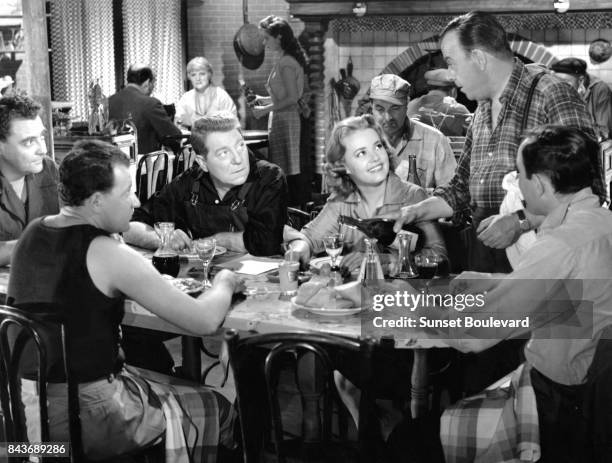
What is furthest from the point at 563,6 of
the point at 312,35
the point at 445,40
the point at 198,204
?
the point at 198,204

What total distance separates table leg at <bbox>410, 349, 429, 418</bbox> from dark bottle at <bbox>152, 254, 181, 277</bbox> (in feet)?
3.47

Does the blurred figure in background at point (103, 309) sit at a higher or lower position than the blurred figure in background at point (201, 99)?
lower

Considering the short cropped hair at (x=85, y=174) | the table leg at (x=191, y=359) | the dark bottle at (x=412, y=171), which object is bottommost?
Answer: the table leg at (x=191, y=359)

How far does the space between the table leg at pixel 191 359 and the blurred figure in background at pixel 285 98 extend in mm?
4675

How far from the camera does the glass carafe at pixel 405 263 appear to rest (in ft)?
10.2

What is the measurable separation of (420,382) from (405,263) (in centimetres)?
51

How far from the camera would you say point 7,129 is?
12.3 feet

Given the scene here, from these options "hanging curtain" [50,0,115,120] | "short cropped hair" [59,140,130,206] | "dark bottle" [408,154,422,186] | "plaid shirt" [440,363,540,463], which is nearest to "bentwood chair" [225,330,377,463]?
"plaid shirt" [440,363,540,463]

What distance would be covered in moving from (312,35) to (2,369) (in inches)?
265

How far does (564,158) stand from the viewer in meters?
2.52

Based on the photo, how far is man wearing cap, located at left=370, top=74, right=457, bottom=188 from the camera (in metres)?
5.05

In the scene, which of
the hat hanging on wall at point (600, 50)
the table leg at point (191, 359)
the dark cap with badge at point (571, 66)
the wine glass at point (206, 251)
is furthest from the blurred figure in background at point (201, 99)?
the wine glass at point (206, 251)

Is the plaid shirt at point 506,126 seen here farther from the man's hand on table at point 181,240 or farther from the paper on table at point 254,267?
the man's hand on table at point 181,240

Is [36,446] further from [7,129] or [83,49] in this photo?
[83,49]
